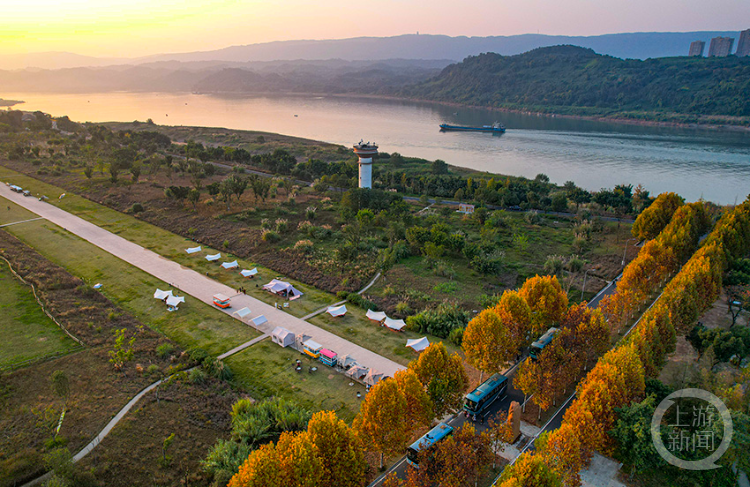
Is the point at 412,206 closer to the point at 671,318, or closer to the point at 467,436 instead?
the point at 671,318

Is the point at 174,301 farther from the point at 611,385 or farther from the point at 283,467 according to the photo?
the point at 611,385

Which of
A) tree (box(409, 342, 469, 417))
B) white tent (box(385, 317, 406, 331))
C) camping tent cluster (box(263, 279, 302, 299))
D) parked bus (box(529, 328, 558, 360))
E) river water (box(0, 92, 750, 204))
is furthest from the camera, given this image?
river water (box(0, 92, 750, 204))

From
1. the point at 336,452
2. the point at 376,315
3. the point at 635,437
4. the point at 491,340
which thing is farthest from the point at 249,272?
the point at 635,437

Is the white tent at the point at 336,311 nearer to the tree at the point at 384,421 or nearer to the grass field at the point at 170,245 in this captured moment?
the grass field at the point at 170,245

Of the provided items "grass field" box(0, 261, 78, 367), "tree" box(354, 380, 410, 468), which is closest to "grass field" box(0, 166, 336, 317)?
"grass field" box(0, 261, 78, 367)

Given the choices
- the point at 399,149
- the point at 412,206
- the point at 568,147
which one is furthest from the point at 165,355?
the point at 568,147

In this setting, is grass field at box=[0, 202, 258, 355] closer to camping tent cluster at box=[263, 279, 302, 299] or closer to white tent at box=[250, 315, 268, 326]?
white tent at box=[250, 315, 268, 326]
